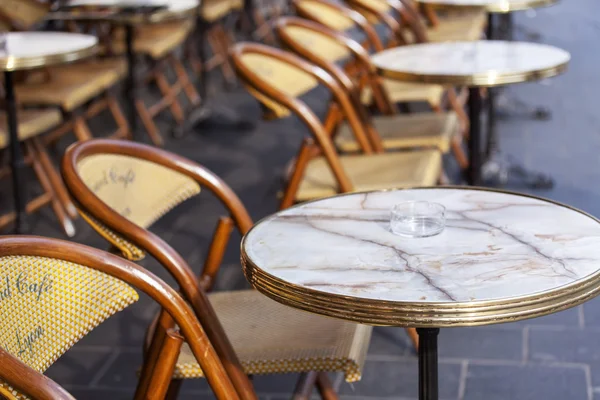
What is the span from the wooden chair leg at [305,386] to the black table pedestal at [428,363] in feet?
1.74

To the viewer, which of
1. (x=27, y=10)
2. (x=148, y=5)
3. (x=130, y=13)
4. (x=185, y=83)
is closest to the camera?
(x=130, y=13)

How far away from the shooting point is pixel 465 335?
11.3ft

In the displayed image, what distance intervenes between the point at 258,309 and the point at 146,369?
50 cm

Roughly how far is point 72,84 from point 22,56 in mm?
906

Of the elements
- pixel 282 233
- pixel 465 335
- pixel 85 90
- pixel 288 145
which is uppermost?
pixel 282 233

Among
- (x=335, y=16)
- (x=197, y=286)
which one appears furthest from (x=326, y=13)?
(x=197, y=286)

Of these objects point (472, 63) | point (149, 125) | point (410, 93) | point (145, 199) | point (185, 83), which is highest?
→ point (145, 199)

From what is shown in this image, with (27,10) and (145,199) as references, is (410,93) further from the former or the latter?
(145,199)

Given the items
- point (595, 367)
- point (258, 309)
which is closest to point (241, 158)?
point (595, 367)

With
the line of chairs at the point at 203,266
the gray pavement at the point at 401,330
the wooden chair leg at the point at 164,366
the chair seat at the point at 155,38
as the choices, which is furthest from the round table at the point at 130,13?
the wooden chair leg at the point at 164,366

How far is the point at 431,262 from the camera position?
1751 millimetres

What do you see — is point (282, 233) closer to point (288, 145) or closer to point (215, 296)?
point (215, 296)

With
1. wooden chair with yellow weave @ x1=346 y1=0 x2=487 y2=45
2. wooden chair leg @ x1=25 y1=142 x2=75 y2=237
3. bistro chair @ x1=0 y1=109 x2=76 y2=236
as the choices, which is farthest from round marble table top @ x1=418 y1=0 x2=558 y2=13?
wooden chair leg @ x1=25 y1=142 x2=75 y2=237

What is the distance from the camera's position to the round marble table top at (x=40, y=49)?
412cm
